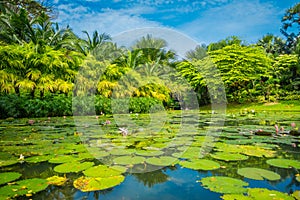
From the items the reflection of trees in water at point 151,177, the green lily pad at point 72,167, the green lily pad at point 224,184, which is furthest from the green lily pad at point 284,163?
the green lily pad at point 72,167

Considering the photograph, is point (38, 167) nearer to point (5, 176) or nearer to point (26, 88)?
point (5, 176)

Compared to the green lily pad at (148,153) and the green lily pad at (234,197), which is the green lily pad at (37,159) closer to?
the green lily pad at (148,153)

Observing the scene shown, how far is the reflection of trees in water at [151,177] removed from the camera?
196 centimetres

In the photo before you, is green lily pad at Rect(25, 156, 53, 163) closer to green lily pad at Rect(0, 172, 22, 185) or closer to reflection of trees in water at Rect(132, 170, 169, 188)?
green lily pad at Rect(0, 172, 22, 185)

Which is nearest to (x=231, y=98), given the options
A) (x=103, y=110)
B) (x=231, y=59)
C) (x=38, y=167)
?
(x=231, y=59)

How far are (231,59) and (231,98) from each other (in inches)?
168

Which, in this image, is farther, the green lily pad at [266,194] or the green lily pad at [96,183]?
the green lily pad at [96,183]

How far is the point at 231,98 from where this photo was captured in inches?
762

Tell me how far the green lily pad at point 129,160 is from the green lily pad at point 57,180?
0.63 metres

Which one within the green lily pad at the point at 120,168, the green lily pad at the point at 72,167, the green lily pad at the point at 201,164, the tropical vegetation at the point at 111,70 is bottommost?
the green lily pad at the point at 201,164

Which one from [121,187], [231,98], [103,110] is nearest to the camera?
[121,187]

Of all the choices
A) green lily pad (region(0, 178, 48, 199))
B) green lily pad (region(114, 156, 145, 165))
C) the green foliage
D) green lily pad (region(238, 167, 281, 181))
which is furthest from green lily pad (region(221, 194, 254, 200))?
the green foliage

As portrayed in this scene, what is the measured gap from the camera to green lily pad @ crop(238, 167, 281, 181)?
6.36 feet

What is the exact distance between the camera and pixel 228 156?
2.63m
